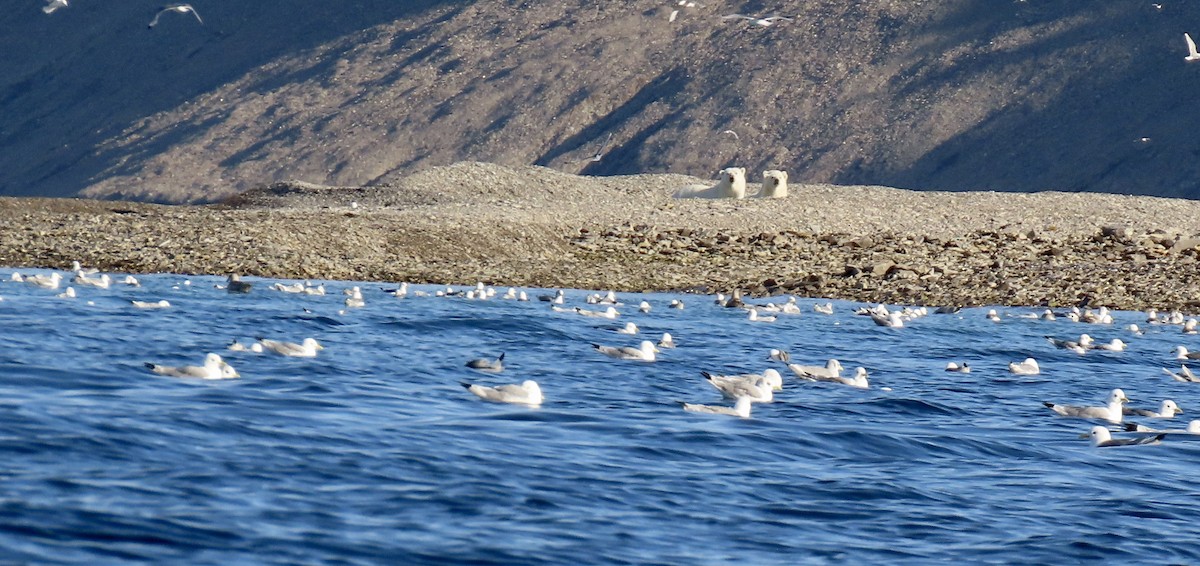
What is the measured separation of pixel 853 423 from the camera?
12.8 m

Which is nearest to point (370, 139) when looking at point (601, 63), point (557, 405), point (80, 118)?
point (601, 63)

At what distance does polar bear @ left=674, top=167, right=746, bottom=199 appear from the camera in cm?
3897

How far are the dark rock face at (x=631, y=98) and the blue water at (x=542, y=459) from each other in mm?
53702

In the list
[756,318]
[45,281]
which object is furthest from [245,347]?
[756,318]

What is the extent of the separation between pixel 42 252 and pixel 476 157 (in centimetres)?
4906

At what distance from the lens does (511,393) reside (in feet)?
41.9

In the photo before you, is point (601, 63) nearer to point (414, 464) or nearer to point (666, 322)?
point (666, 322)

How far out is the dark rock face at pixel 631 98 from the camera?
6988 cm

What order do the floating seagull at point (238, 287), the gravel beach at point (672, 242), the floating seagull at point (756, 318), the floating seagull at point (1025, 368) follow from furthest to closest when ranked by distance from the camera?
the gravel beach at point (672, 242), the floating seagull at point (238, 287), the floating seagull at point (756, 318), the floating seagull at point (1025, 368)

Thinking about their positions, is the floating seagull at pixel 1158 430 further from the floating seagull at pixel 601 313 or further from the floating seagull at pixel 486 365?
the floating seagull at pixel 601 313

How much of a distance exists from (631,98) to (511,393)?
67405mm

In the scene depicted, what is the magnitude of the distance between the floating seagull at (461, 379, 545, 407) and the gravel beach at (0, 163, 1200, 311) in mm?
13732

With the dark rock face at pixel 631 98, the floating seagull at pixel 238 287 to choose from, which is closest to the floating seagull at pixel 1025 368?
the floating seagull at pixel 238 287

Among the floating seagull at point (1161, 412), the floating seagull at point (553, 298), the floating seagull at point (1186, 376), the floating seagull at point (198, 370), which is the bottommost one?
the floating seagull at point (1186, 376)
